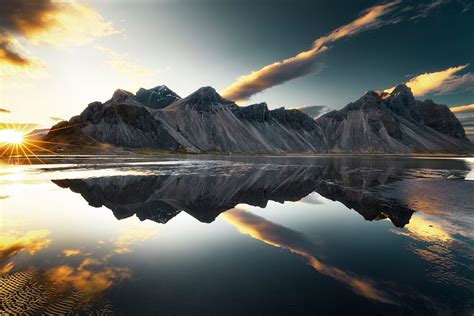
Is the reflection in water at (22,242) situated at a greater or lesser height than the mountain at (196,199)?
greater

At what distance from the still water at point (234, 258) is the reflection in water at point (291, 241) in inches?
2.5

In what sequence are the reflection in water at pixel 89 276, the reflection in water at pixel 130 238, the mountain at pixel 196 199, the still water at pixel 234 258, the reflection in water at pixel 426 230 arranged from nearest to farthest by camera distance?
the still water at pixel 234 258
the reflection in water at pixel 89 276
the reflection in water at pixel 130 238
the reflection in water at pixel 426 230
the mountain at pixel 196 199

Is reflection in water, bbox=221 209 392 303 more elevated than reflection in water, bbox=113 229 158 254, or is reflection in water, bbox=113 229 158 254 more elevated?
reflection in water, bbox=113 229 158 254

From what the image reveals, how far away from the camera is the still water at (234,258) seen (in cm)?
816

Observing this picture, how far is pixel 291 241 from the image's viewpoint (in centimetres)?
1438

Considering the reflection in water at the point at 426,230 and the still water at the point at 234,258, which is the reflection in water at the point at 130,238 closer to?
the still water at the point at 234,258

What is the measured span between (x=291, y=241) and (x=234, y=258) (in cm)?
398

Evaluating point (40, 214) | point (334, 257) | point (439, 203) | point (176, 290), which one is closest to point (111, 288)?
point (176, 290)

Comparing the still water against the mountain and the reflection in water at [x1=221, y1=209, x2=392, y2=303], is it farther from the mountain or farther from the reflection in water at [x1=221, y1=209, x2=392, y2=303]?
the mountain

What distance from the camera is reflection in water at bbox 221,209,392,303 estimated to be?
9.21m

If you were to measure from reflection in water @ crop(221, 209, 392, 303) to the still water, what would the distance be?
0.06m

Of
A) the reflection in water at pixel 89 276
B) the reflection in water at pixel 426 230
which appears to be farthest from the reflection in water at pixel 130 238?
the reflection in water at pixel 426 230

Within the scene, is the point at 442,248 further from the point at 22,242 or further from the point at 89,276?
the point at 22,242

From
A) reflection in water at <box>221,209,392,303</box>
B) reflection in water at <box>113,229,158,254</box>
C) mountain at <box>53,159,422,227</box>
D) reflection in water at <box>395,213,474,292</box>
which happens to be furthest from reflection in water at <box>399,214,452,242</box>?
reflection in water at <box>113,229,158,254</box>
